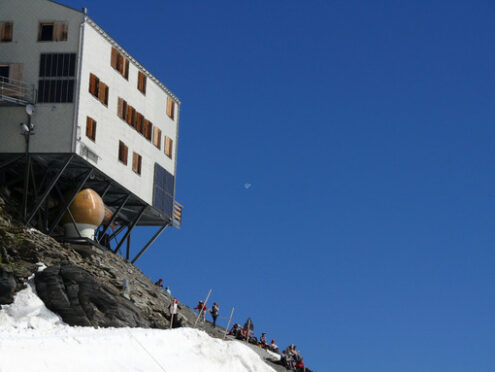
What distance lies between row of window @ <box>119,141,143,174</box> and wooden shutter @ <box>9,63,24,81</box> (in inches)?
304

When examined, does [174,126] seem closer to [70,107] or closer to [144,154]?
[144,154]

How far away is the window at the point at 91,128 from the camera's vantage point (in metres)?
62.7

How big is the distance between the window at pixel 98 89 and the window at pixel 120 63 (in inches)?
85.6

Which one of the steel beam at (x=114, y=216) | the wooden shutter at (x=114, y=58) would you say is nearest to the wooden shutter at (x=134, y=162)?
the steel beam at (x=114, y=216)

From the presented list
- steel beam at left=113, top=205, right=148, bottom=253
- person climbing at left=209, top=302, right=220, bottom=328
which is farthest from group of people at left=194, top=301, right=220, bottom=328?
steel beam at left=113, top=205, right=148, bottom=253

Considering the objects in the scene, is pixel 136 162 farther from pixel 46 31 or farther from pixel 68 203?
pixel 46 31

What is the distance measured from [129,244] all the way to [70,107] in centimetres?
1447

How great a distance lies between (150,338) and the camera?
51.0 m

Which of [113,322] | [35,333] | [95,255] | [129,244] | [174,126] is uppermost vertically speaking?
[174,126]

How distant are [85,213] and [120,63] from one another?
1018 cm

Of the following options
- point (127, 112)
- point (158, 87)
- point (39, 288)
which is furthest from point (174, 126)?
point (39, 288)

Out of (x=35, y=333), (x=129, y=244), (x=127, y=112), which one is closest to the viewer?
(x=35, y=333)

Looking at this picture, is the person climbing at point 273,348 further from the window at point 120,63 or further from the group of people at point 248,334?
the window at point 120,63

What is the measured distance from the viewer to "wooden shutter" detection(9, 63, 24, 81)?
6269cm
